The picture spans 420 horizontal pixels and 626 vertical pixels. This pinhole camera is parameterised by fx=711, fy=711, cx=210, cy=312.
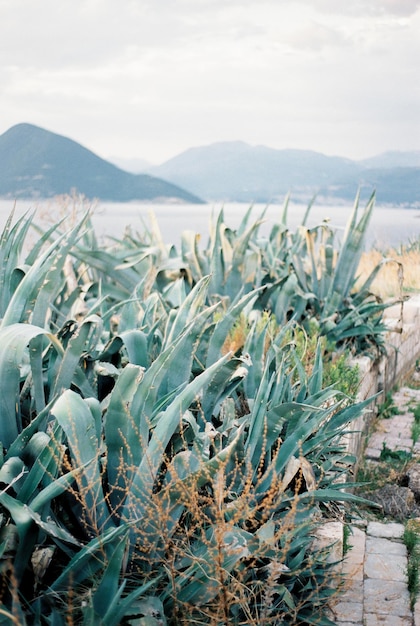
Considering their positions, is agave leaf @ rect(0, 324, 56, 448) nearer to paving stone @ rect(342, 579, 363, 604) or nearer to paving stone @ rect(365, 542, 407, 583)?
paving stone @ rect(342, 579, 363, 604)

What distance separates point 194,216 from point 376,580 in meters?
6.07

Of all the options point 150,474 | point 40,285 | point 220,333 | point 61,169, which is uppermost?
point 61,169

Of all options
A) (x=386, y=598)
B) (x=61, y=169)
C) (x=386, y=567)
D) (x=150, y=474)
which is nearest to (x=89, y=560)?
(x=150, y=474)

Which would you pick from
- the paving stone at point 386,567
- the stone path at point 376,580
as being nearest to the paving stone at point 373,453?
the stone path at point 376,580

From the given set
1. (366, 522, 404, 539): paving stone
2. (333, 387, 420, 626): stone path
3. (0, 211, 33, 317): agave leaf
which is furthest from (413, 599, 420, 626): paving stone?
(0, 211, 33, 317): agave leaf

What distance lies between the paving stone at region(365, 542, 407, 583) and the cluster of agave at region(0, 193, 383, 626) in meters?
0.27

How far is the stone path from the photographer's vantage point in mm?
2232

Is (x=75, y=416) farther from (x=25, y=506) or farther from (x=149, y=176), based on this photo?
(x=149, y=176)

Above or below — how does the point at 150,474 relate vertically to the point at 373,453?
above

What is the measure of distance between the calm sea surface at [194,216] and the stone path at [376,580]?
5.74 ft

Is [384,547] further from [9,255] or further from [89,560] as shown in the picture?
[9,255]

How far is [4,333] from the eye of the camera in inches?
73.0

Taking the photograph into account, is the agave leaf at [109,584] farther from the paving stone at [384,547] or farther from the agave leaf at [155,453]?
the paving stone at [384,547]

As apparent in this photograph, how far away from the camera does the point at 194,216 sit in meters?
8.16
